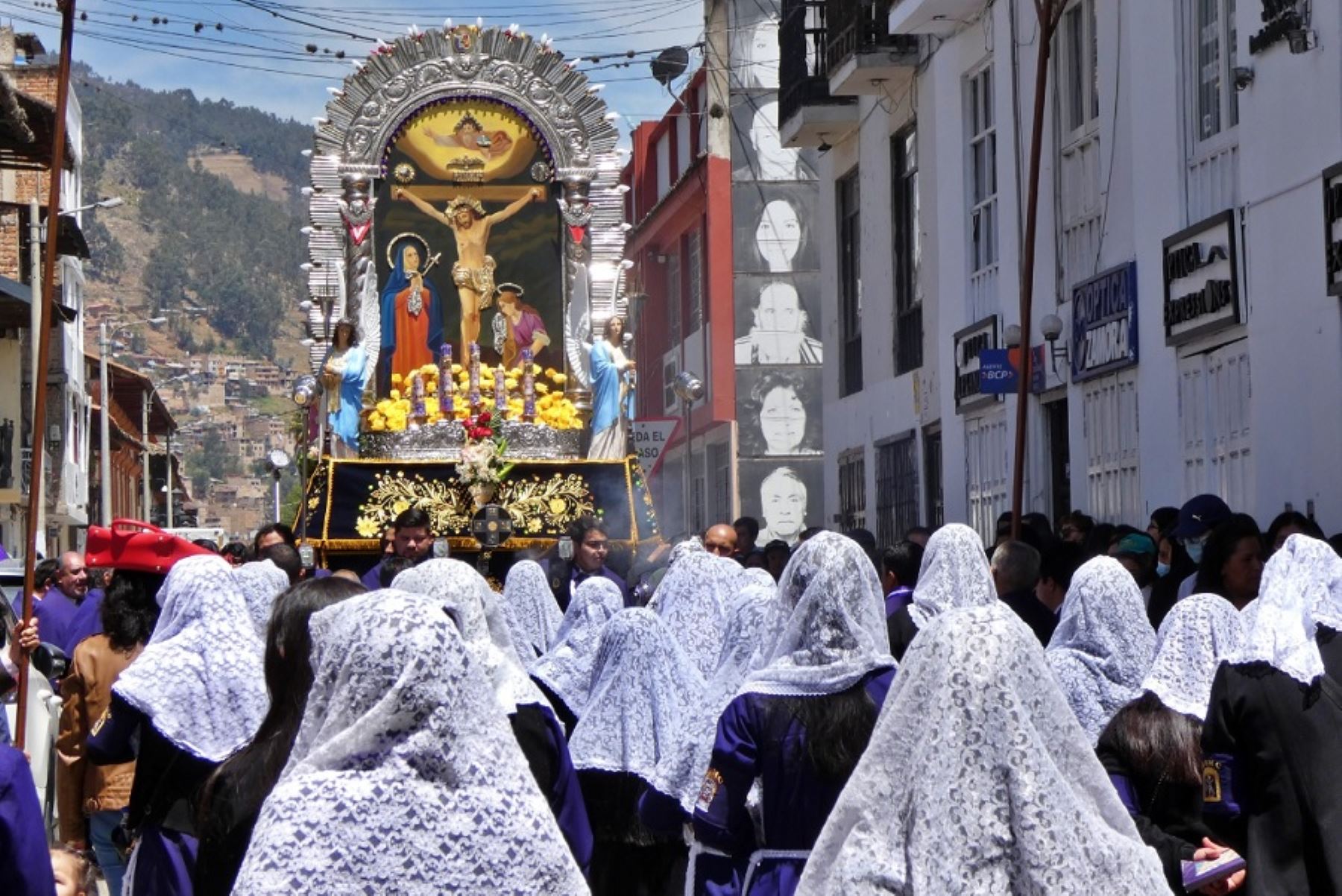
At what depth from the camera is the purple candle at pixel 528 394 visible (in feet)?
68.5

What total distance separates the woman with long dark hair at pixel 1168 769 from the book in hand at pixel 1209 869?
0.06 feet

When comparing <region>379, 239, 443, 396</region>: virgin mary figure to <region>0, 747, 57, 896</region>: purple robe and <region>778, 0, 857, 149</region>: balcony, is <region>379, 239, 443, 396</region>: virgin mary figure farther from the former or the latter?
<region>0, 747, 57, 896</region>: purple robe

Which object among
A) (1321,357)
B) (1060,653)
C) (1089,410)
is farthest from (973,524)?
(1060,653)

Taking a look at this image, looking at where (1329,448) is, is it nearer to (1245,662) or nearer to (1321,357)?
(1321,357)

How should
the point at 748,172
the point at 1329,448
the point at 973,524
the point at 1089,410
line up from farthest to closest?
the point at 748,172
the point at 973,524
the point at 1089,410
the point at 1329,448

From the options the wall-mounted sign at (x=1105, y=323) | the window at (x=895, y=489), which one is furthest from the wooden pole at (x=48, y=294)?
the window at (x=895, y=489)

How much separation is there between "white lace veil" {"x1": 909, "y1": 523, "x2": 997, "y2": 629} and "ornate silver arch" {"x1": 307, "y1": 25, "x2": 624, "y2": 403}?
13.4 meters

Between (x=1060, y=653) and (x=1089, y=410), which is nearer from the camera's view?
(x=1060, y=653)

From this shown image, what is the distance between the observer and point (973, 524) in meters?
20.5

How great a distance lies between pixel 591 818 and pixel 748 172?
25222mm

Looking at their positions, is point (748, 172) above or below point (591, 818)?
above

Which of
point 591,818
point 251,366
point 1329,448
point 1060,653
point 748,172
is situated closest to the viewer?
point 1060,653

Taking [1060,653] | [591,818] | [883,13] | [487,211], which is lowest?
[591,818]

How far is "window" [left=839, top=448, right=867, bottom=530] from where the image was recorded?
24.8 metres
